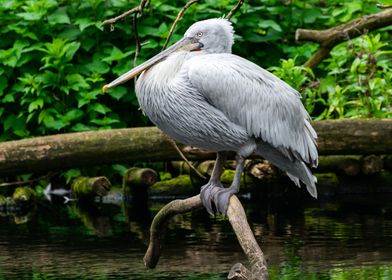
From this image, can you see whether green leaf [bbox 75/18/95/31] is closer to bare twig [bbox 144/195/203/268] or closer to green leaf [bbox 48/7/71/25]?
green leaf [bbox 48/7/71/25]

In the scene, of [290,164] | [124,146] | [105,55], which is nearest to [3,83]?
[105,55]

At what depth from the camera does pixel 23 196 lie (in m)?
10.2

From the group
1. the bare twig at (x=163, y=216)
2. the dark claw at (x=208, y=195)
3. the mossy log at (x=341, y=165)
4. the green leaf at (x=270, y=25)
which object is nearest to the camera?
the bare twig at (x=163, y=216)

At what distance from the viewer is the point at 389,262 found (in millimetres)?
6863

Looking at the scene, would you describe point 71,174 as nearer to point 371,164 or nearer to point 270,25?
point 270,25

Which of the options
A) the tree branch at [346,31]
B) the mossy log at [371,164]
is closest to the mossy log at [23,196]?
the tree branch at [346,31]

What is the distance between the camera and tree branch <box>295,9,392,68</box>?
33.8 feet

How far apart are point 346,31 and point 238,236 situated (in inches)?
244

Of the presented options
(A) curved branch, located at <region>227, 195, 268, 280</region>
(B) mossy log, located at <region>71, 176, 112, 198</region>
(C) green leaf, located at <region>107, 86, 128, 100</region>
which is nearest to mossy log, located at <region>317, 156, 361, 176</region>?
(B) mossy log, located at <region>71, 176, 112, 198</region>

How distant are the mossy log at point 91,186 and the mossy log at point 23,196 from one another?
0.43 metres

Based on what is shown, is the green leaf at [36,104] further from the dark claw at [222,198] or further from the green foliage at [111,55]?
the dark claw at [222,198]

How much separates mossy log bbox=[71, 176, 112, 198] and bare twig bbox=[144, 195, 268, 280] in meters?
4.61

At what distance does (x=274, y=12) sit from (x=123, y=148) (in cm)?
308

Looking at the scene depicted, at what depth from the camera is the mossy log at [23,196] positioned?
1024 cm
